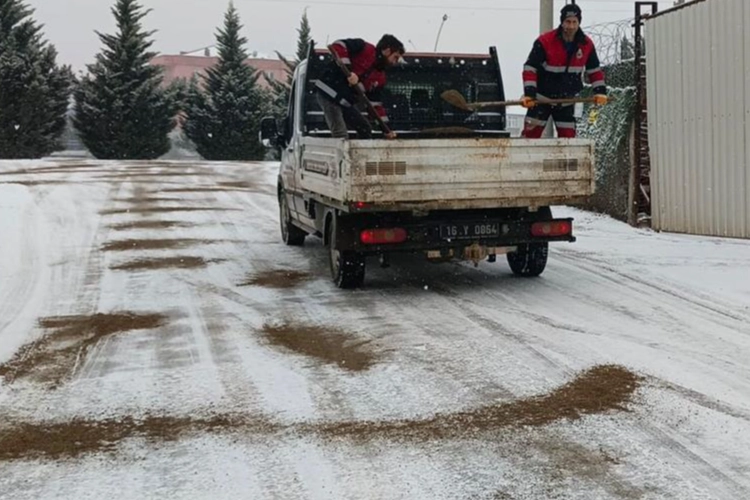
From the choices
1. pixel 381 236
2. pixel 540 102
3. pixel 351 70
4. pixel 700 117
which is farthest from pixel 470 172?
pixel 700 117

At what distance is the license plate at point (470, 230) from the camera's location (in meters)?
7.46

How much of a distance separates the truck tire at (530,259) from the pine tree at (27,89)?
3780cm

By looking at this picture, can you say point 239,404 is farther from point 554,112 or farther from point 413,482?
point 554,112

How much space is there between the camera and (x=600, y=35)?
12430mm

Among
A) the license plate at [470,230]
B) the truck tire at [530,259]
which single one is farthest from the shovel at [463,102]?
the license plate at [470,230]

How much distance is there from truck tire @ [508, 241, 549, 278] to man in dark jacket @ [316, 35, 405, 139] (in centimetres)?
168

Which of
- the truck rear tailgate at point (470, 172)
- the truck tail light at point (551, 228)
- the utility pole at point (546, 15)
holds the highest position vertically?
the utility pole at point (546, 15)

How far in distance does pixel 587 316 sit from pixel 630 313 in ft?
1.19

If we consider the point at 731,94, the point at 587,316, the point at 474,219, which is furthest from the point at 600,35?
the point at 587,316

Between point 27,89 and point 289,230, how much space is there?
34.9m

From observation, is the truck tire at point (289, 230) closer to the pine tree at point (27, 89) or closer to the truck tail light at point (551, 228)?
the truck tail light at point (551, 228)

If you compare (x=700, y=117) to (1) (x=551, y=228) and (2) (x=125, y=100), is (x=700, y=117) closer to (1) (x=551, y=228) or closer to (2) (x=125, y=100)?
(1) (x=551, y=228)

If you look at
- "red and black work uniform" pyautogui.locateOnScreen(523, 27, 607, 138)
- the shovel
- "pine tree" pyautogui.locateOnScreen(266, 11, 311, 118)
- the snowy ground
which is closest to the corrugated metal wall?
the snowy ground

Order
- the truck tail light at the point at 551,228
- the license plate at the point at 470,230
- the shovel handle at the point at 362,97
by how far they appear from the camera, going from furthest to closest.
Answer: the shovel handle at the point at 362,97
the truck tail light at the point at 551,228
the license plate at the point at 470,230
